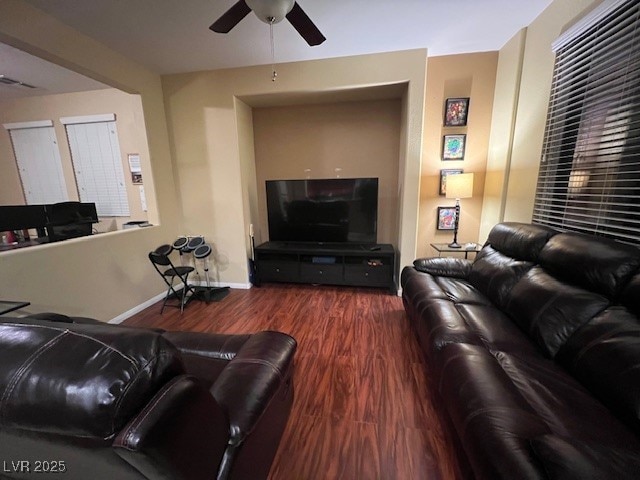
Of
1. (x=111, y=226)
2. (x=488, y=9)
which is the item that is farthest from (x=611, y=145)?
(x=111, y=226)

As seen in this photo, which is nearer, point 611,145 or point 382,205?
point 611,145

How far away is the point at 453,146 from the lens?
3023 millimetres

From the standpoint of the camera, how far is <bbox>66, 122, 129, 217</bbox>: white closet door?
3.72 metres

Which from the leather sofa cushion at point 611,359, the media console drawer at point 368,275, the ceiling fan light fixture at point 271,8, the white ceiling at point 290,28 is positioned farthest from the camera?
the media console drawer at point 368,275

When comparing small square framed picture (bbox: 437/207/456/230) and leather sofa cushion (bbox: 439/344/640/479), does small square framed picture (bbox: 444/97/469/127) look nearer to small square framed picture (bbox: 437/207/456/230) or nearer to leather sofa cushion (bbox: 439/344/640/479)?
small square framed picture (bbox: 437/207/456/230)

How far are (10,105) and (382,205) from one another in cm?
565

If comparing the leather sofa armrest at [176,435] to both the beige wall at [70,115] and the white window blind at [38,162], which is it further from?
the white window blind at [38,162]

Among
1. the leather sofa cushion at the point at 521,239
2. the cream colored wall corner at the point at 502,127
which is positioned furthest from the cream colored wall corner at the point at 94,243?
the cream colored wall corner at the point at 502,127

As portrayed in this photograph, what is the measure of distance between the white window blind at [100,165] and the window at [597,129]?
517 centimetres

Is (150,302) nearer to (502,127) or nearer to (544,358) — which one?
(544,358)

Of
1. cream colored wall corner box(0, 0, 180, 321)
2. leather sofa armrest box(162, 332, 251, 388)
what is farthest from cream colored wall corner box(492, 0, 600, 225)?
cream colored wall corner box(0, 0, 180, 321)

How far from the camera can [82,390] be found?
1.57 feet

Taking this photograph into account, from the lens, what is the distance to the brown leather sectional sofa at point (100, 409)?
0.48m

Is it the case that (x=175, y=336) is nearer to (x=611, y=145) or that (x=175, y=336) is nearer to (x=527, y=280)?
(x=527, y=280)
